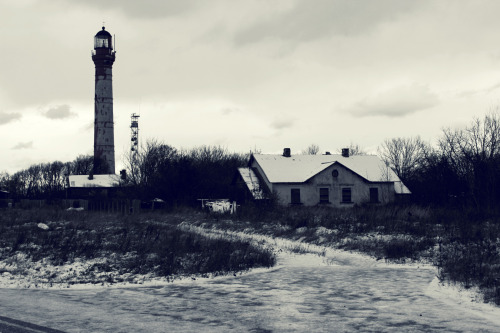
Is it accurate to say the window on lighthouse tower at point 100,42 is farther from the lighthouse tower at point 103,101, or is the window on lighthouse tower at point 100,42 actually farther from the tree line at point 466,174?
the tree line at point 466,174

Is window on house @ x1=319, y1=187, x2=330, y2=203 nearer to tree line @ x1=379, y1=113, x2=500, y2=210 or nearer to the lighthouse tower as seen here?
tree line @ x1=379, y1=113, x2=500, y2=210

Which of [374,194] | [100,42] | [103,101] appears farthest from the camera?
[100,42]

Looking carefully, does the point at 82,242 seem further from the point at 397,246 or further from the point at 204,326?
the point at 204,326

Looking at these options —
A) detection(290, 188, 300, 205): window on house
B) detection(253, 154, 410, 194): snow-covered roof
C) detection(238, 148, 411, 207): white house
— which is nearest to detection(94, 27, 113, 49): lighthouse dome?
detection(253, 154, 410, 194): snow-covered roof

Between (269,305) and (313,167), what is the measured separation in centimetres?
3862

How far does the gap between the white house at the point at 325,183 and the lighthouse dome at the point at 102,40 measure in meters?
26.8

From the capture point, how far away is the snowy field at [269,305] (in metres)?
8.24

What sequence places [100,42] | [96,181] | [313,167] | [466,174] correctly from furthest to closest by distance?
1. [96,181]
2. [100,42]
3. [313,167]
4. [466,174]

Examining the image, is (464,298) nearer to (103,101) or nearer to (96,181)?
(103,101)

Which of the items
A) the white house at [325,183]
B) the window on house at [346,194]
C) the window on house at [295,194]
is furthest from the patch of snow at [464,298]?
the window on house at [346,194]

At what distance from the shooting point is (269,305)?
987 cm

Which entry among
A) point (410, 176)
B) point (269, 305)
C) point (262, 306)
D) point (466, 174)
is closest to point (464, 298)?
point (269, 305)

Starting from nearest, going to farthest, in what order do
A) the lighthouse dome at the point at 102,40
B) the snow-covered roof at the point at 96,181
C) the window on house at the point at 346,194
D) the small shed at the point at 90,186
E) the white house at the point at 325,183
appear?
the white house at the point at 325,183
the window on house at the point at 346,194
the lighthouse dome at the point at 102,40
the small shed at the point at 90,186
the snow-covered roof at the point at 96,181

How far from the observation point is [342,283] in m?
12.3
